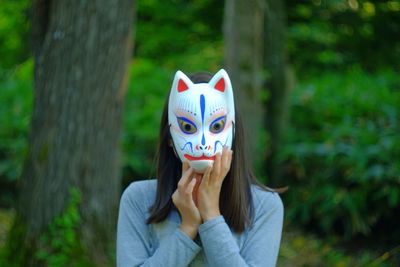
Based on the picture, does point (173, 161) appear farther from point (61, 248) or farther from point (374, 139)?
point (374, 139)

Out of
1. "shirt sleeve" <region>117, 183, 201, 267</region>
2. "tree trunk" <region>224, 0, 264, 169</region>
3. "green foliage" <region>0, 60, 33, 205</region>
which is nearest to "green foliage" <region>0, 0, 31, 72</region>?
"green foliage" <region>0, 60, 33, 205</region>

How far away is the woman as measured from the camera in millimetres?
2432

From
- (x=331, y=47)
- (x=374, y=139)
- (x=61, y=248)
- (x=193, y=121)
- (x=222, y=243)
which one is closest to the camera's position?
(x=222, y=243)

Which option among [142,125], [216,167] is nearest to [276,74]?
[142,125]

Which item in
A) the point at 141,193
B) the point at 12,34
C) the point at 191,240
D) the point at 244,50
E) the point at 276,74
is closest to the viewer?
the point at 191,240

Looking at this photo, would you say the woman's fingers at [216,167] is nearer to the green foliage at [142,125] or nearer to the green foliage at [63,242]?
the green foliage at [63,242]

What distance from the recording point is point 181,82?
256 cm

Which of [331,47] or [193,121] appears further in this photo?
[331,47]

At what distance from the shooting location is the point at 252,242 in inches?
98.3

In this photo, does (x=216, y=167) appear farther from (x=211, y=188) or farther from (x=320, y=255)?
(x=320, y=255)

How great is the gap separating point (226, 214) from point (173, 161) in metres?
0.33

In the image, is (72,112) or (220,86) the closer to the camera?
(220,86)

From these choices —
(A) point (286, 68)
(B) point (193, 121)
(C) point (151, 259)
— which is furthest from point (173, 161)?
(A) point (286, 68)

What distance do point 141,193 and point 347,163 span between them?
167 inches
